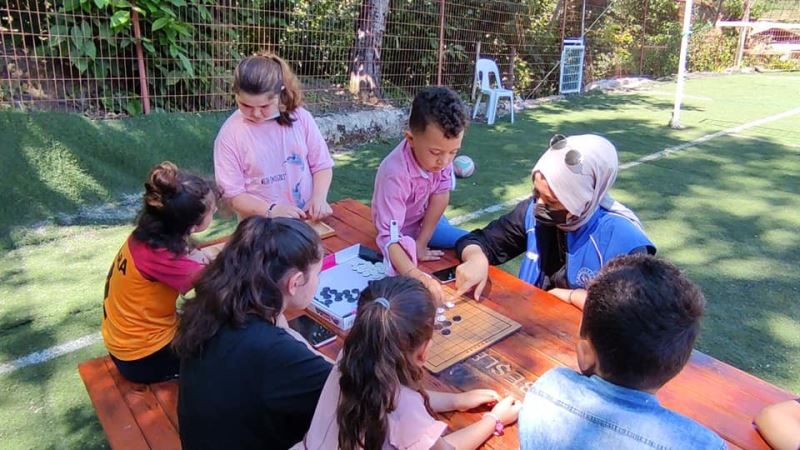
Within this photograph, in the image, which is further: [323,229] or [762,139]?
[762,139]

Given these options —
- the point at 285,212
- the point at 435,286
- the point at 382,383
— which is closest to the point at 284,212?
the point at 285,212

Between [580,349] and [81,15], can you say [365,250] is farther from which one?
[81,15]

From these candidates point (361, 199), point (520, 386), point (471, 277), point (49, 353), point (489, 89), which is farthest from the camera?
point (489, 89)

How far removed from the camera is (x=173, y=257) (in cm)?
197

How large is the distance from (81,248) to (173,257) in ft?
8.56

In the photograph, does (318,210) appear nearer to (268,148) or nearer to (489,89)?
(268,148)

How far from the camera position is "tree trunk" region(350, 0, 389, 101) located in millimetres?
7891

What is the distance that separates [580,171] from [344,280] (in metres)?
0.94

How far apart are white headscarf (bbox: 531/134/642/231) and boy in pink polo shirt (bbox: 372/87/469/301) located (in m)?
0.40

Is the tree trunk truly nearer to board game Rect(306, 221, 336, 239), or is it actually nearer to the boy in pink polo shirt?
board game Rect(306, 221, 336, 239)

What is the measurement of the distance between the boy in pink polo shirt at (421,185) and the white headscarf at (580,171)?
40cm

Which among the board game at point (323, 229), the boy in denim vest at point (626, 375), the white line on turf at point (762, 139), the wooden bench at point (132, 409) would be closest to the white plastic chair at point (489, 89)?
the white line on turf at point (762, 139)

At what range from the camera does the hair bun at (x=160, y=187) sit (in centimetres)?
198

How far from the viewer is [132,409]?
5.61 feet
